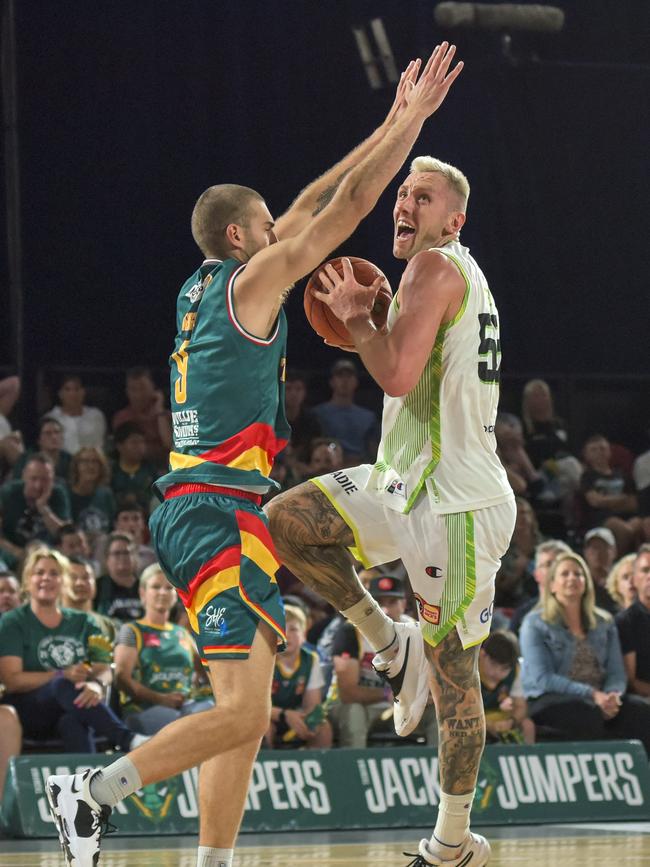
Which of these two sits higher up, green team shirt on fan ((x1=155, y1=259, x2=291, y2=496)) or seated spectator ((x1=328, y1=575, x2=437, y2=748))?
green team shirt on fan ((x1=155, y1=259, x2=291, y2=496))

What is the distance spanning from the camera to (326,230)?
5.12 meters

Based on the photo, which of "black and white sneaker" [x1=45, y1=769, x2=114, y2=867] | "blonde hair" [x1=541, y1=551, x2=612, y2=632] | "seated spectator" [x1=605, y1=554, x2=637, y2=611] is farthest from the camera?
"seated spectator" [x1=605, y1=554, x2=637, y2=611]

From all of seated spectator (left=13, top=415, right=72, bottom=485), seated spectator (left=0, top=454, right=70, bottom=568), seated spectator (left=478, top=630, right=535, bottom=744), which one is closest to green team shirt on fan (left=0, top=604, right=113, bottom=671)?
seated spectator (left=0, top=454, right=70, bottom=568)

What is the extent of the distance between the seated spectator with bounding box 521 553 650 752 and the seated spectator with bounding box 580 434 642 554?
298 centimetres

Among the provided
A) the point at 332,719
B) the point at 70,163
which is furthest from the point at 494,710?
the point at 70,163

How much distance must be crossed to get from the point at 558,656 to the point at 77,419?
481cm

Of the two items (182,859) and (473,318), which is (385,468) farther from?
(182,859)

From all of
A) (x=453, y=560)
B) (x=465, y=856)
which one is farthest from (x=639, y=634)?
(x=453, y=560)

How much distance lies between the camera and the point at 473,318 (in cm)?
558

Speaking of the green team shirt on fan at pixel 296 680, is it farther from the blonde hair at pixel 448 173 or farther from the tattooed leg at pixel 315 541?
the blonde hair at pixel 448 173

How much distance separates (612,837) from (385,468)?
3.10m

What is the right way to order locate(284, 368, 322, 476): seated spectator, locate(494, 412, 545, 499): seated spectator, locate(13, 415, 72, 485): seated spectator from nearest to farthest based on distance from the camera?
locate(13, 415, 72, 485): seated spectator < locate(284, 368, 322, 476): seated spectator < locate(494, 412, 545, 499): seated spectator

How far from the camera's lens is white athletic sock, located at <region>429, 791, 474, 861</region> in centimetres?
552

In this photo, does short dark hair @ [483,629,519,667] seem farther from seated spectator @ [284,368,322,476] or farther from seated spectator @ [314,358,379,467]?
seated spectator @ [314,358,379,467]
